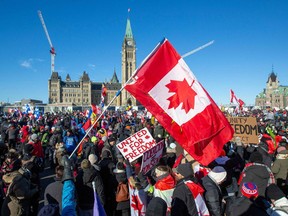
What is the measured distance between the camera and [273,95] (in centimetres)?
11244

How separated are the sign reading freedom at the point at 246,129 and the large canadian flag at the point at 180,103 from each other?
3.91 meters

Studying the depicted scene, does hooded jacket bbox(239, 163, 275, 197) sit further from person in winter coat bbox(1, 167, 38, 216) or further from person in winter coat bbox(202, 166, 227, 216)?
person in winter coat bbox(1, 167, 38, 216)

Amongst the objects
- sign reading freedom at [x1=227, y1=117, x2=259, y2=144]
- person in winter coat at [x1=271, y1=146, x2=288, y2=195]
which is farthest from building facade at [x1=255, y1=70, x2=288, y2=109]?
person in winter coat at [x1=271, y1=146, x2=288, y2=195]

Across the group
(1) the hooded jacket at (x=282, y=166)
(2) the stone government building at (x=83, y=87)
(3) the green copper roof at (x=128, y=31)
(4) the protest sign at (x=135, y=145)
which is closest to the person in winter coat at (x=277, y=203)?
(1) the hooded jacket at (x=282, y=166)

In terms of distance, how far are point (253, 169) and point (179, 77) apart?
6.88ft

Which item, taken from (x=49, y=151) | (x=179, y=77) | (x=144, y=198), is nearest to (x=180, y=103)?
(x=179, y=77)

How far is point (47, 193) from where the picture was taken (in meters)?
3.70

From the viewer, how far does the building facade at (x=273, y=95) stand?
110m

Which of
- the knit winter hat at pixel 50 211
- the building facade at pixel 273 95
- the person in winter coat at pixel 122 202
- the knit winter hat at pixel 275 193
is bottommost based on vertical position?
the person in winter coat at pixel 122 202

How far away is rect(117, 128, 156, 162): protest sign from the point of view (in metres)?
5.87

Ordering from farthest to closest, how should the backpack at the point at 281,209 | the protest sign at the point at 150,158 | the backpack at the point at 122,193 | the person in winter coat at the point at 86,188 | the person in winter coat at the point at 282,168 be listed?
the person in winter coat at the point at 282,168
the protest sign at the point at 150,158
the backpack at the point at 122,193
the person in winter coat at the point at 86,188
the backpack at the point at 281,209

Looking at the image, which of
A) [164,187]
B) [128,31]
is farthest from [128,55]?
[164,187]

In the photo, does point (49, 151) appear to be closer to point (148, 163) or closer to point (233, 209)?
point (148, 163)

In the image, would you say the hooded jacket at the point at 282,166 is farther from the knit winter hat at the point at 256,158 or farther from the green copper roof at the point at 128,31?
the green copper roof at the point at 128,31
